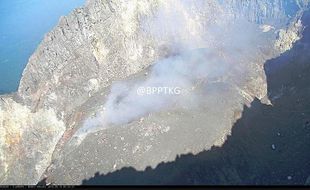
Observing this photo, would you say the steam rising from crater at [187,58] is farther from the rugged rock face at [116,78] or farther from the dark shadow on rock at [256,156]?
the dark shadow on rock at [256,156]

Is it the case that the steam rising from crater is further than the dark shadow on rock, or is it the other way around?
the steam rising from crater

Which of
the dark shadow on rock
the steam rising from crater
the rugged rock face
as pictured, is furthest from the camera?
the steam rising from crater

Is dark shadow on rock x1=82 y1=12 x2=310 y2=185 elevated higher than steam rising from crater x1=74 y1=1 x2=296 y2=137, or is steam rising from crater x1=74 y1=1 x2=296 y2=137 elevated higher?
steam rising from crater x1=74 y1=1 x2=296 y2=137

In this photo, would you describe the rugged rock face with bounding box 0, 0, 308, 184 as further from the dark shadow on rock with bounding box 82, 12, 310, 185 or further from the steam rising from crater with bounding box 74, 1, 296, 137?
the dark shadow on rock with bounding box 82, 12, 310, 185

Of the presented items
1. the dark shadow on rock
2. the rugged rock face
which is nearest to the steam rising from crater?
the rugged rock face

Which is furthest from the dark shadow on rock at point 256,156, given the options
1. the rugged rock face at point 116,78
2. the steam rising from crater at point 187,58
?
the steam rising from crater at point 187,58

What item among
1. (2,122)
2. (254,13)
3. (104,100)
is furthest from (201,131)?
(254,13)
